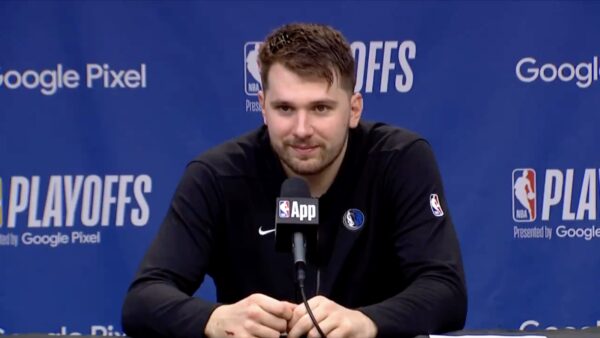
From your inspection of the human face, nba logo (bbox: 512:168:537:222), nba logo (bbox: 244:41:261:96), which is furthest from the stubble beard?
nba logo (bbox: 512:168:537:222)

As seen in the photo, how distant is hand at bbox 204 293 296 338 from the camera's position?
7.22 feet

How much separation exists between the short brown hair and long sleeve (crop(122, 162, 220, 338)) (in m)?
0.35

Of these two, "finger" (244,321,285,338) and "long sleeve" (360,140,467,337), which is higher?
"long sleeve" (360,140,467,337)

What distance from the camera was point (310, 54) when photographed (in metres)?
2.54

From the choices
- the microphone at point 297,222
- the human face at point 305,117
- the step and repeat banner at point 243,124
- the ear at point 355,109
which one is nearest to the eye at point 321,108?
the human face at point 305,117

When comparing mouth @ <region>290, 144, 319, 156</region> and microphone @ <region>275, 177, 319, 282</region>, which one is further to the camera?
mouth @ <region>290, 144, 319, 156</region>

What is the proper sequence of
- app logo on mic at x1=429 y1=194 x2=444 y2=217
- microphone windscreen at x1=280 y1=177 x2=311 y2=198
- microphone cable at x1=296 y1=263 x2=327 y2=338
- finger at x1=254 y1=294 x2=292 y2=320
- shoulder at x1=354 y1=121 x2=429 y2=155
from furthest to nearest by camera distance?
1. shoulder at x1=354 y1=121 x2=429 y2=155
2. app logo on mic at x1=429 y1=194 x2=444 y2=217
3. microphone windscreen at x1=280 y1=177 x2=311 y2=198
4. finger at x1=254 y1=294 x2=292 y2=320
5. microphone cable at x1=296 y1=263 x2=327 y2=338

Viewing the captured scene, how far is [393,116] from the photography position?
157 inches

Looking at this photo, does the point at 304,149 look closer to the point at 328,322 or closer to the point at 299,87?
the point at 299,87

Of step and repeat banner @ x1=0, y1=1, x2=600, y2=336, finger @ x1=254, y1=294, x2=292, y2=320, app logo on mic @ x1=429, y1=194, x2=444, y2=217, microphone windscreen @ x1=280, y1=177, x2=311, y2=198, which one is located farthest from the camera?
step and repeat banner @ x1=0, y1=1, x2=600, y2=336

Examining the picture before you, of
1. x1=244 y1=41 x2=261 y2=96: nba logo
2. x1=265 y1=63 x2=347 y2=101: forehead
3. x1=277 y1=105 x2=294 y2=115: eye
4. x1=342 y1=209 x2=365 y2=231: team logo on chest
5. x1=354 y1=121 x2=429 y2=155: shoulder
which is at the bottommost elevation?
x1=342 y1=209 x2=365 y2=231: team logo on chest

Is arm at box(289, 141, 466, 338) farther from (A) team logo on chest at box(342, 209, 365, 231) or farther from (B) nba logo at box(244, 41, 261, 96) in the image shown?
(B) nba logo at box(244, 41, 261, 96)

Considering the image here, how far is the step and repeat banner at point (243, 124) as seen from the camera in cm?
395

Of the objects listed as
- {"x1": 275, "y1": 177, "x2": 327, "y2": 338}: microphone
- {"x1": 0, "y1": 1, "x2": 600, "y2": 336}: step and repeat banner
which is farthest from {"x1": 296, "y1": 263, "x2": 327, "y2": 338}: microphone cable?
{"x1": 0, "y1": 1, "x2": 600, "y2": 336}: step and repeat banner
